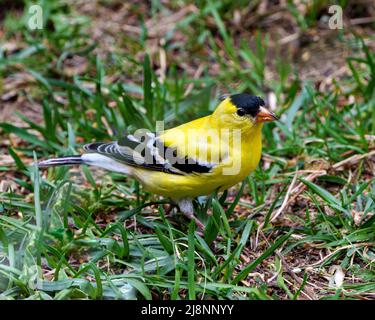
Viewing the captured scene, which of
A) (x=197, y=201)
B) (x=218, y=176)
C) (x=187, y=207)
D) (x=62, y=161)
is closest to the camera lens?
(x=218, y=176)

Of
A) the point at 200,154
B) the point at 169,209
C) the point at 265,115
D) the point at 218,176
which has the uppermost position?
the point at 265,115

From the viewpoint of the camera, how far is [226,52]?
5.51 meters

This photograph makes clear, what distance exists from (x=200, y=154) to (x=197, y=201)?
1.55ft

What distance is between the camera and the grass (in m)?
3.00

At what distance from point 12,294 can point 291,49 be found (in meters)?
3.62

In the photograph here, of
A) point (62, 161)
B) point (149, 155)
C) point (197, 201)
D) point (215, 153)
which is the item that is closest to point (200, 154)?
point (215, 153)

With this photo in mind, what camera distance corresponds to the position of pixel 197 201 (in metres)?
3.73

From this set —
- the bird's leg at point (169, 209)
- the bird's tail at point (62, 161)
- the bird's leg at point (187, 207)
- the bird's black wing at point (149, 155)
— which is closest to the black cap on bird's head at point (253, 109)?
the bird's black wing at point (149, 155)

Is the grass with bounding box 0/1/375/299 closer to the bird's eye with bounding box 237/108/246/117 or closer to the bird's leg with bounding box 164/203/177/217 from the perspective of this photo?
the bird's leg with bounding box 164/203/177/217

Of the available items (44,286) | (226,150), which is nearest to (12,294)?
(44,286)

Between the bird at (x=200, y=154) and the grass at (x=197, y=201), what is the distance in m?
0.18

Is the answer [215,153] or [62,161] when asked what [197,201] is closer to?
[215,153]

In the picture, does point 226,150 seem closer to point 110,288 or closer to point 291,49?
point 110,288

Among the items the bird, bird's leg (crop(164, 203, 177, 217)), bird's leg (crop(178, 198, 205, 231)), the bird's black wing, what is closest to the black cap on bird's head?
the bird
